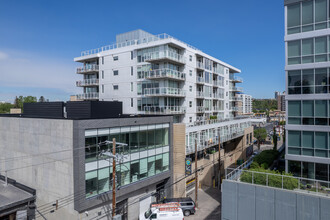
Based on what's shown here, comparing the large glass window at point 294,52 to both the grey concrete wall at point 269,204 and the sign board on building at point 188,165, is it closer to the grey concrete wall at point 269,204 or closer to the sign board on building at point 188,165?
the grey concrete wall at point 269,204

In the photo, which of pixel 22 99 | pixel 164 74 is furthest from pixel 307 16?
pixel 22 99

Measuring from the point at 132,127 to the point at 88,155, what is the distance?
5.28m

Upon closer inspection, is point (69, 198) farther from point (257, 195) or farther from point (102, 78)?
point (102, 78)

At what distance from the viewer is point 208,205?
26.0 metres

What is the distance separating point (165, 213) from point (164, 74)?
58.9 ft

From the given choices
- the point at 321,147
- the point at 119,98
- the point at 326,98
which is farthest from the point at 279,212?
the point at 119,98

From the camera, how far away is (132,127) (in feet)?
71.6

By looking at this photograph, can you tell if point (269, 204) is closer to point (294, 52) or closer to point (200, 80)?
point (294, 52)

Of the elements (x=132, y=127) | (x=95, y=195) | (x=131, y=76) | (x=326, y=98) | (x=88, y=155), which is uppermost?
(x=131, y=76)

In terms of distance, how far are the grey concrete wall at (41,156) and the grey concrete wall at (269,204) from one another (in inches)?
484

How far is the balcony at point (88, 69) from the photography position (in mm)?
39562

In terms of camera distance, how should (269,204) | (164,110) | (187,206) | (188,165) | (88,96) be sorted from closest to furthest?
(269,204), (187,206), (188,165), (164,110), (88,96)

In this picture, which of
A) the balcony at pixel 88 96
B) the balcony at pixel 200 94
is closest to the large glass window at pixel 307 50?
Result: the balcony at pixel 200 94

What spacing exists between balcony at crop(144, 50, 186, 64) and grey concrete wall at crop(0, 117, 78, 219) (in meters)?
16.7
